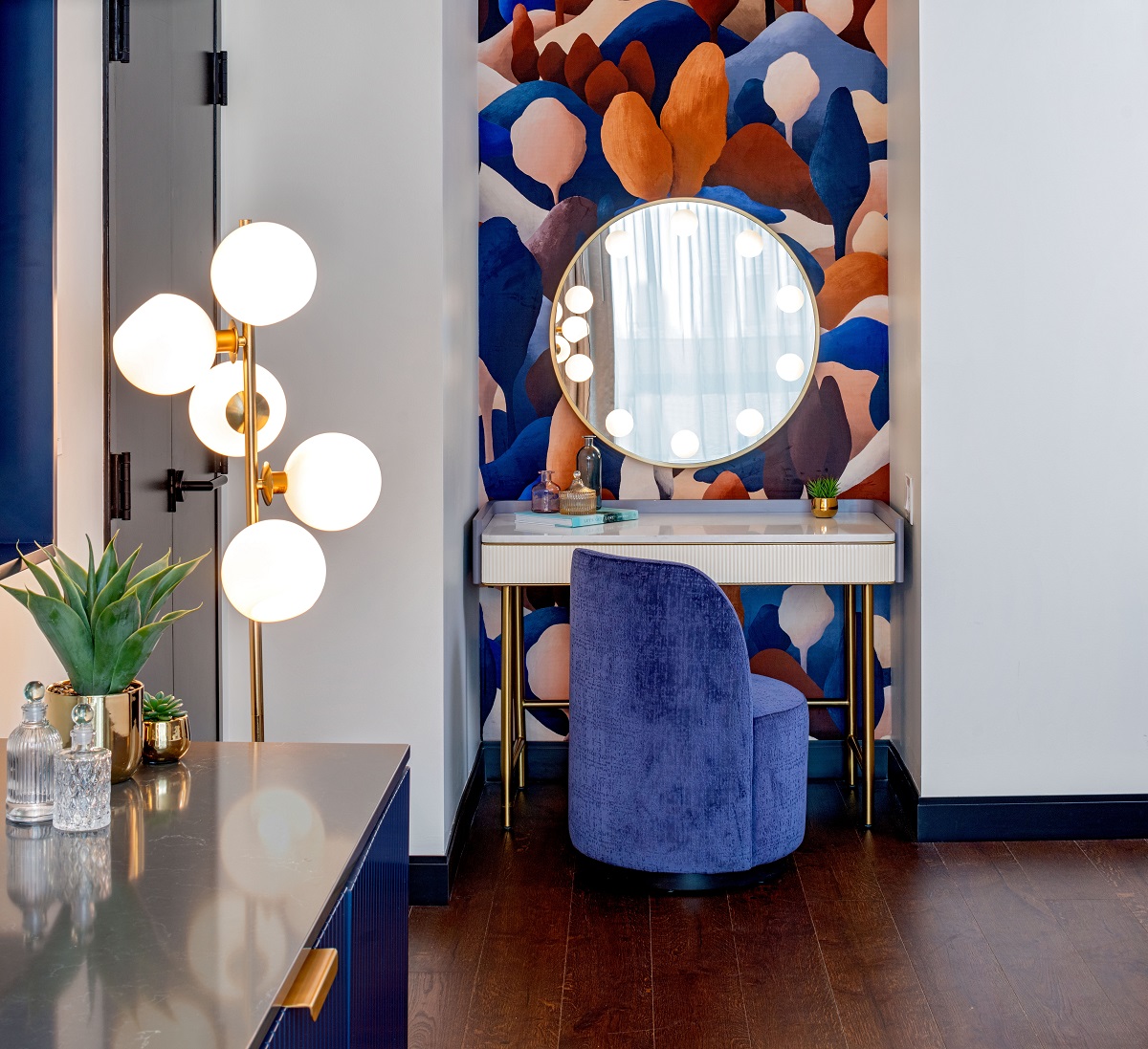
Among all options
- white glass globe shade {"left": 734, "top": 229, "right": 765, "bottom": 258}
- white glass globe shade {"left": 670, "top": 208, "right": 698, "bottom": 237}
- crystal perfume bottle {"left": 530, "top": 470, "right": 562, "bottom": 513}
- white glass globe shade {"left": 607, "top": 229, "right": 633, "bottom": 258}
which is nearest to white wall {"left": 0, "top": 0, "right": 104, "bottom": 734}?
crystal perfume bottle {"left": 530, "top": 470, "right": 562, "bottom": 513}

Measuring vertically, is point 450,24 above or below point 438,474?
above

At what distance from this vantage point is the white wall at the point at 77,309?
183 cm

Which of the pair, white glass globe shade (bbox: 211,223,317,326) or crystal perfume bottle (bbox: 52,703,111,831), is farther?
white glass globe shade (bbox: 211,223,317,326)

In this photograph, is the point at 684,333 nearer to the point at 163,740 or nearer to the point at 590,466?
the point at 590,466

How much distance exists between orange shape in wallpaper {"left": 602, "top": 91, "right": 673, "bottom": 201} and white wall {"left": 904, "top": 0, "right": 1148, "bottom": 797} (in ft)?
2.89

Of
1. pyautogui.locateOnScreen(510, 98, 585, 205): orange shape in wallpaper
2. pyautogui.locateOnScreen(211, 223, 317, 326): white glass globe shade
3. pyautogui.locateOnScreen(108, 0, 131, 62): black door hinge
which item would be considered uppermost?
pyautogui.locateOnScreen(510, 98, 585, 205): orange shape in wallpaper

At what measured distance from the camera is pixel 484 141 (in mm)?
3787

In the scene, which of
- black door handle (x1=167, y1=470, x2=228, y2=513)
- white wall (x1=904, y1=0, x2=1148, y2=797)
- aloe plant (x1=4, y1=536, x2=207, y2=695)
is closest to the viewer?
aloe plant (x1=4, y1=536, x2=207, y2=695)

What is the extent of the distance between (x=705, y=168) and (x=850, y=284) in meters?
0.60

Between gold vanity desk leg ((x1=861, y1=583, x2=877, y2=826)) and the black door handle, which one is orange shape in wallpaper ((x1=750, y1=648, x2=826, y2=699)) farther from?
the black door handle

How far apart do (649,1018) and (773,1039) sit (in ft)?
0.80

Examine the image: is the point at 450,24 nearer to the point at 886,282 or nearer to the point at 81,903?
the point at 886,282

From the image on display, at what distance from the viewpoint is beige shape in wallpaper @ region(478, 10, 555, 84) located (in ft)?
12.4

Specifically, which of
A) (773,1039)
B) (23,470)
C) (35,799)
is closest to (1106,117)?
(773,1039)
